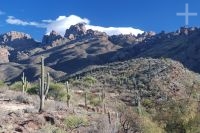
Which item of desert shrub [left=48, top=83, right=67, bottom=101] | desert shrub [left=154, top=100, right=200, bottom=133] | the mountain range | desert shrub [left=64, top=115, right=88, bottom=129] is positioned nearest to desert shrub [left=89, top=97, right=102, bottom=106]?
desert shrub [left=48, top=83, right=67, bottom=101]

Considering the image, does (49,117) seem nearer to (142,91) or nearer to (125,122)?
(125,122)

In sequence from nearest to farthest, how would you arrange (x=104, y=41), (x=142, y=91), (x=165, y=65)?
(x=142, y=91)
(x=165, y=65)
(x=104, y=41)

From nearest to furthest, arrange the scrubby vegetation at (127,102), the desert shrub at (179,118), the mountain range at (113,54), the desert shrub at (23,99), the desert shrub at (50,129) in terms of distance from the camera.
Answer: the desert shrub at (50,129) → the scrubby vegetation at (127,102) → the desert shrub at (179,118) → the desert shrub at (23,99) → the mountain range at (113,54)

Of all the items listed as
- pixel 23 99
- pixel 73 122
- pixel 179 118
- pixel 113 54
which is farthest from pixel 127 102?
pixel 113 54

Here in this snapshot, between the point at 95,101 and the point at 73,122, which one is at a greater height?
the point at 95,101

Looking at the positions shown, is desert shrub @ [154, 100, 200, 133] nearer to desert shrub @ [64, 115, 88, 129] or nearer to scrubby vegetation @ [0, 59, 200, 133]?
scrubby vegetation @ [0, 59, 200, 133]

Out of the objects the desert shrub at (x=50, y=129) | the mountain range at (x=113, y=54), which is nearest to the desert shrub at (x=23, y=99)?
the desert shrub at (x=50, y=129)

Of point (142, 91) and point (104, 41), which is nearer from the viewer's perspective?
point (142, 91)

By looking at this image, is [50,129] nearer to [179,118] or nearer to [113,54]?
[179,118]

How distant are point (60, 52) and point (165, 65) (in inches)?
5133

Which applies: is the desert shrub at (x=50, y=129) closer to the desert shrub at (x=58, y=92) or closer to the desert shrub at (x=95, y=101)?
the desert shrub at (x=95, y=101)

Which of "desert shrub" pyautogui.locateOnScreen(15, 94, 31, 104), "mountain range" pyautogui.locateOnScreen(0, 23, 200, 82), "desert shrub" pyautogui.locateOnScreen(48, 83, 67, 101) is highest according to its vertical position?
"mountain range" pyautogui.locateOnScreen(0, 23, 200, 82)

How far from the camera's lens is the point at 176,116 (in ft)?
93.4

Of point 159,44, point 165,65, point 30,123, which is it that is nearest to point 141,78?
point 165,65
